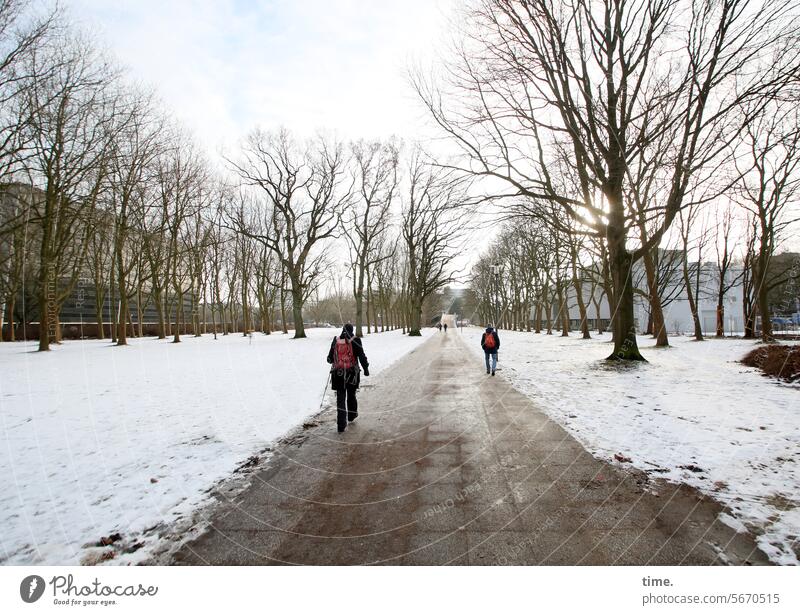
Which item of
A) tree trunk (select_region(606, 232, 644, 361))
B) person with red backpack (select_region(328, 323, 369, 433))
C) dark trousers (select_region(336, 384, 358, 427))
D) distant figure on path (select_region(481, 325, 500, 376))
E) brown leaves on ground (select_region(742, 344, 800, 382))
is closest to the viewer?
dark trousers (select_region(336, 384, 358, 427))

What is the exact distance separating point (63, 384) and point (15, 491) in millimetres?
8780

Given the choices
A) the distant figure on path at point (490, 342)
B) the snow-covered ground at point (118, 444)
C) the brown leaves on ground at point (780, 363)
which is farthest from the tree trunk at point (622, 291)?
the snow-covered ground at point (118, 444)

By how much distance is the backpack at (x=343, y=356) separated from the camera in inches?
260

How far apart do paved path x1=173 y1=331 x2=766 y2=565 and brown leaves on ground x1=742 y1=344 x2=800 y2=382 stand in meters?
8.01

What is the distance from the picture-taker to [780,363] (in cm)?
985

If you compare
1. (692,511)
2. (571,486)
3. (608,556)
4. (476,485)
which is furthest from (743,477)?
(476,485)

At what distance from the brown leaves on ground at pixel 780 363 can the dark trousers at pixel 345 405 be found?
35.0 ft

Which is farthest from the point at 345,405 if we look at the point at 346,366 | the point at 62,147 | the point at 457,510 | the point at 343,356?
the point at 62,147

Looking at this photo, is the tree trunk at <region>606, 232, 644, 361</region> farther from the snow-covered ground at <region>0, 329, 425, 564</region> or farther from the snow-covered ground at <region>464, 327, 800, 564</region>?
the snow-covered ground at <region>0, 329, 425, 564</region>

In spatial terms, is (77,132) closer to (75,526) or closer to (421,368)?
(421,368)

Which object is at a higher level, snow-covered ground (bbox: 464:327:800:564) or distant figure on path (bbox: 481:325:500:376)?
distant figure on path (bbox: 481:325:500:376)

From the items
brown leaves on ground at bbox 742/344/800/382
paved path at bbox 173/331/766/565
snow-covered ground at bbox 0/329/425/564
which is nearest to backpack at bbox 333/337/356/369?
paved path at bbox 173/331/766/565

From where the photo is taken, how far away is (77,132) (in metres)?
17.8

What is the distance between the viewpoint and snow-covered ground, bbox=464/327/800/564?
11.1ft
